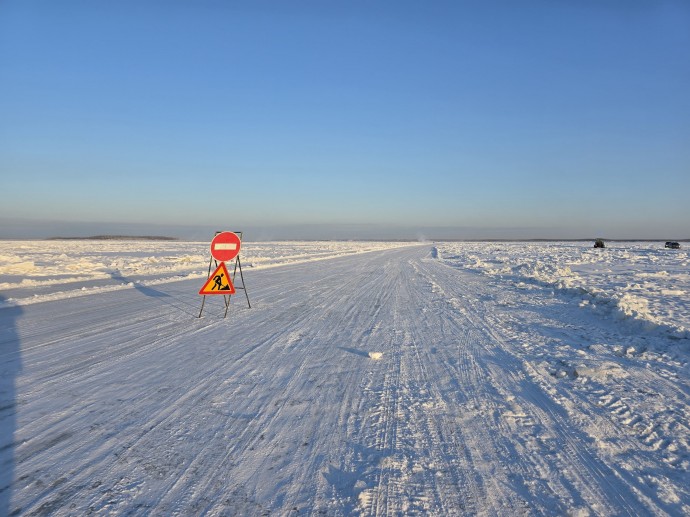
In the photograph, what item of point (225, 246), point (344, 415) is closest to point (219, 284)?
point (225, 246)

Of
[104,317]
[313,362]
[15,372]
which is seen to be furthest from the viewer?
[104,317]

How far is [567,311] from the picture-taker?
10008mm

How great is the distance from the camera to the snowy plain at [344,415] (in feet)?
9.16

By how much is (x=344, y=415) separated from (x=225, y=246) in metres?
6.22

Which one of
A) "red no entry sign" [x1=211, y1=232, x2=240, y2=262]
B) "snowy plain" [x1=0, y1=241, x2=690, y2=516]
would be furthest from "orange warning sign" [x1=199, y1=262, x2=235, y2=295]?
"snowy plain" [x1=0, y1=241, x2=690, y2=516]

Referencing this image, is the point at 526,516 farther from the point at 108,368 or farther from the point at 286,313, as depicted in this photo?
the point at 286,313

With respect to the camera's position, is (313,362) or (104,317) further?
(104,317)

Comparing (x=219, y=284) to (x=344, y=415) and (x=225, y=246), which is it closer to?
(x=225, y=246)

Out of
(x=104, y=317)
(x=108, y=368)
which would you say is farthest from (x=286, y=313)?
(x=108, y=368)

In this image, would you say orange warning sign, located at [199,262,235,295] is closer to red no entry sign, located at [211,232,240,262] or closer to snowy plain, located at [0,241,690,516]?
red no entry sign, located at [211,232,240,262]

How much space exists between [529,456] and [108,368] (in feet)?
16.8

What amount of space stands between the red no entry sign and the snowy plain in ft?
4.79

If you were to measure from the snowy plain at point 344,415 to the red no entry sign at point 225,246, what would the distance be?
146cm

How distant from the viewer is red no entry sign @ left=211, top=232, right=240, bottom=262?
923cm
